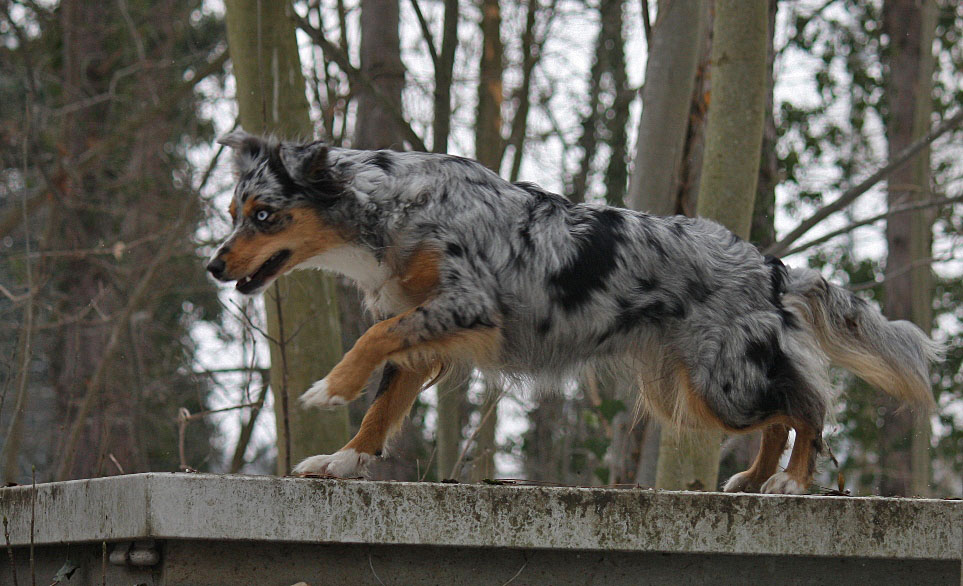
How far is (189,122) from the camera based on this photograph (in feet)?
55.9

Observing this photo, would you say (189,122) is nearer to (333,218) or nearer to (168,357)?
(168,357)

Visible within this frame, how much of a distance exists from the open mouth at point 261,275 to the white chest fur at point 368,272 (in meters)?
0.17

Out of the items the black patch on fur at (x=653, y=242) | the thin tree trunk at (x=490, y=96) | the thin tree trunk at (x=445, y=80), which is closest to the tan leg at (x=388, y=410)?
the black patch on fur at (x=653, y=242)

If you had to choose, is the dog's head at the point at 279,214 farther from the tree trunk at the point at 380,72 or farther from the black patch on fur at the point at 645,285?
the tree trunk at the point at 380,72

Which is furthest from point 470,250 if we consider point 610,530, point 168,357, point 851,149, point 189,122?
point 851,149

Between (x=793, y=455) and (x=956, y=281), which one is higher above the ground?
(x=956, y=281)

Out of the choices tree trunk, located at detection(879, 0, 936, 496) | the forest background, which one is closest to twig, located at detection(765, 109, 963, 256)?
the forest background

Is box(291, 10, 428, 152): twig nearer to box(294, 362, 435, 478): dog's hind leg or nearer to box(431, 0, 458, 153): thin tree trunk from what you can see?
box(431, 0, 458, 153): thin tree trunk

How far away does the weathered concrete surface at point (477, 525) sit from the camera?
347 centimetres

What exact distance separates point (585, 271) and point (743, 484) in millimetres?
1354

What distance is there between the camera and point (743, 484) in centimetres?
520

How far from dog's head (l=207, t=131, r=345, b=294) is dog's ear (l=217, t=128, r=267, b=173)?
→ 33 millimetres

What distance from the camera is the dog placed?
4621 mm

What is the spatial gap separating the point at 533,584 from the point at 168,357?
11665mm
